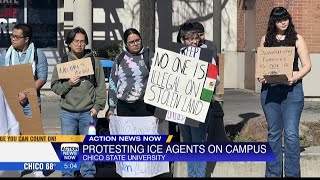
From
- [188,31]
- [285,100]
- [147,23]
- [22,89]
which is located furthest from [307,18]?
[22,89]

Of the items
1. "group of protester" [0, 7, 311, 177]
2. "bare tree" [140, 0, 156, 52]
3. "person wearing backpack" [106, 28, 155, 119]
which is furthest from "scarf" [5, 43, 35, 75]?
"bare tree" [140, 0, 156, 52]

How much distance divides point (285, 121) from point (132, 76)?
1.82 metres

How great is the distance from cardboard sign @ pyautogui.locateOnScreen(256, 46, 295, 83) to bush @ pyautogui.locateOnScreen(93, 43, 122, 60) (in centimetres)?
1043

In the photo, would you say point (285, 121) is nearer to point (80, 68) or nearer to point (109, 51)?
point (80, 68)

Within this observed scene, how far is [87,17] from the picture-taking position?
15586 mm

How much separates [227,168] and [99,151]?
191 cm

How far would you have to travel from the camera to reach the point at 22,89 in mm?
6770

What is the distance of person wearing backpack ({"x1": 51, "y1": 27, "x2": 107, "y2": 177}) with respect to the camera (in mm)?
6652

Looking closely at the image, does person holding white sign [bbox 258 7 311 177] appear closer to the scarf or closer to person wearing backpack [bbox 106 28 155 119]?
person wearing backpack [bbox 106 28 155 119]

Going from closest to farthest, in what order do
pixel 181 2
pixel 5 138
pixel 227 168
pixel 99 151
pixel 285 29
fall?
pixel 5 138
pixel 99 151
pixel 285 29
pixel 227 168
pixel 181 2

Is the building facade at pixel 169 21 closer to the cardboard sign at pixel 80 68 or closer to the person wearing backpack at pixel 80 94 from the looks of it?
the person wearing backpack at pixel 80 94

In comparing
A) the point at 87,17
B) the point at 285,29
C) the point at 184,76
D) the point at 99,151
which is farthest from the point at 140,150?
the point at 87,17

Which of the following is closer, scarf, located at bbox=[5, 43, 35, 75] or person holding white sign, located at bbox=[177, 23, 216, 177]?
person holding white sign, located at bbox=[177, 23, 216, 177]

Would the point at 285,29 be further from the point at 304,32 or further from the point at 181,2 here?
the point at 181,2
